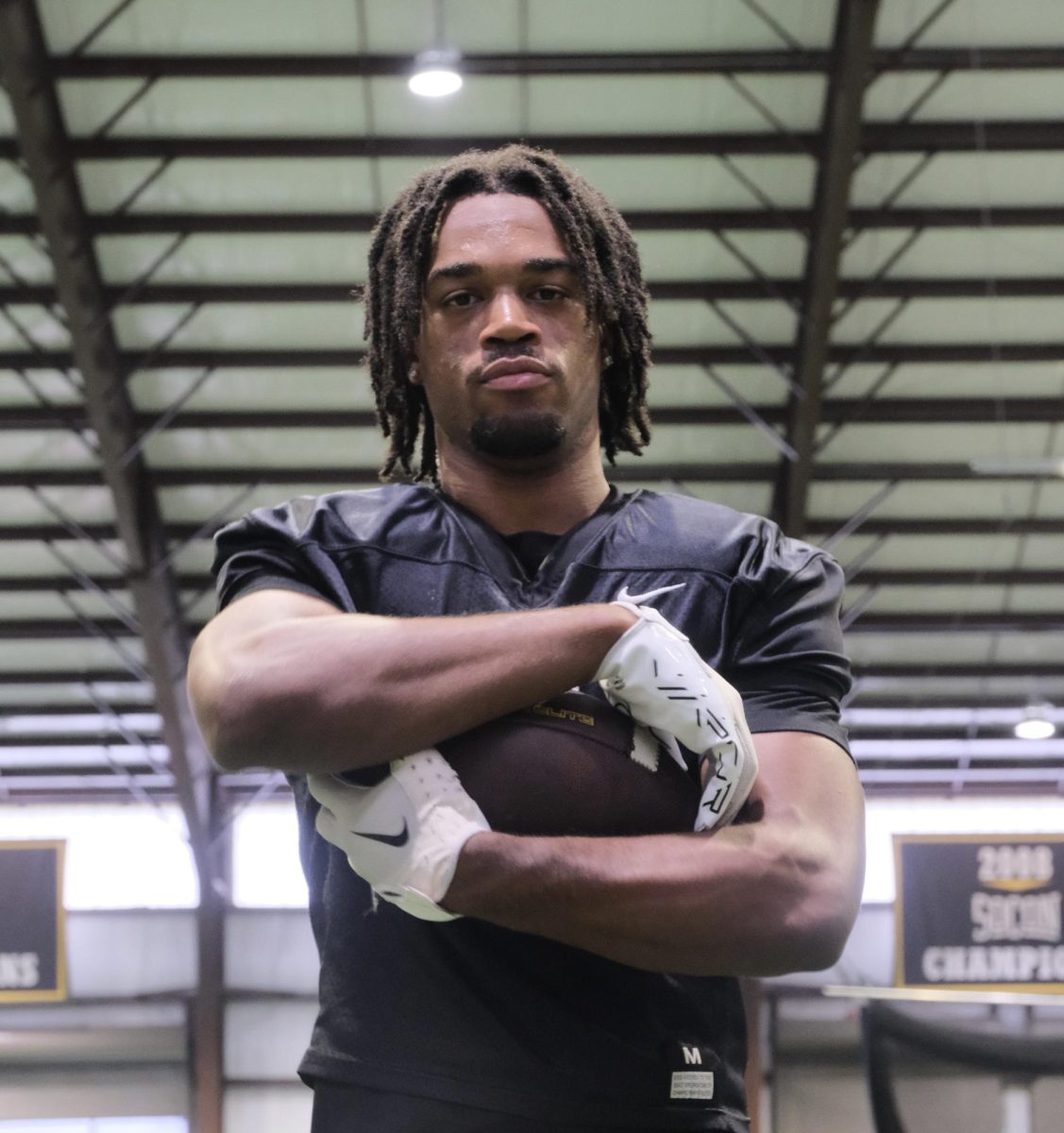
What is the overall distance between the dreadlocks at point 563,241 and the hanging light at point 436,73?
29.1 ft

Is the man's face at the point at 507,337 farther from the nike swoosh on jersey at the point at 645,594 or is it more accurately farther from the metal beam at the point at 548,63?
the metal beam at the point at 548,63

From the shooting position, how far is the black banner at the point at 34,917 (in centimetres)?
1402

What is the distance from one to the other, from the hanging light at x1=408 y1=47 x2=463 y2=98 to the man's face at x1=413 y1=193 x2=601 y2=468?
9037 mm

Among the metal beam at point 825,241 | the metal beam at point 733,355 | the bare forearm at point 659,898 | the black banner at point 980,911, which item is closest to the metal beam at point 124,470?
the metal beam at point 733,355

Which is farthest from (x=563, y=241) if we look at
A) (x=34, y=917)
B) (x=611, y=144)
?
(x=34, y=917)

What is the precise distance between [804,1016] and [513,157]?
52.5 ft

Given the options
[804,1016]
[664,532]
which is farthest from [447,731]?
[804,1016]

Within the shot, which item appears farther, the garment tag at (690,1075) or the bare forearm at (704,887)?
the garment tag at (690,1075)

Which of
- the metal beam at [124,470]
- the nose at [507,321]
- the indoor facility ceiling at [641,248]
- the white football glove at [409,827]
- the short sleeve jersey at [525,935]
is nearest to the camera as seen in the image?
the white football glove at [409,827]

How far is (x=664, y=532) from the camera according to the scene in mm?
2082

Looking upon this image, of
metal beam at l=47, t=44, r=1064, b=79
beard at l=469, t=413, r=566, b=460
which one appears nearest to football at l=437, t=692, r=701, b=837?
beard at l=469, t=413, r=566, b=460

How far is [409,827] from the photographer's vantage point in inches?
67.6

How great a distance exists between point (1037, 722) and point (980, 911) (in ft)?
14.0

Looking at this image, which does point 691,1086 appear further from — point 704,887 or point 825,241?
point 825,241
